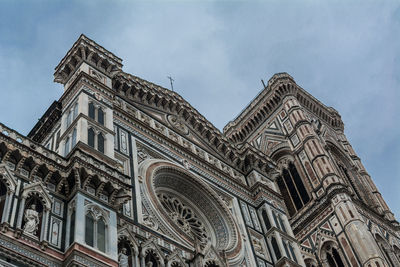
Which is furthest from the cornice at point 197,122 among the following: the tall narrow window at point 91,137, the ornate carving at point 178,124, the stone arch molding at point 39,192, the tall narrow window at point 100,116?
the stone arch molding at point 39,192

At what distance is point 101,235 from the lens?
35.1ft

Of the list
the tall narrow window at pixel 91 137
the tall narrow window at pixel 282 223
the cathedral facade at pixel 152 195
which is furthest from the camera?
the tall narrow window at pixel 282 223

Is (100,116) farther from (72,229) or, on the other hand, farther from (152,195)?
(72,229)

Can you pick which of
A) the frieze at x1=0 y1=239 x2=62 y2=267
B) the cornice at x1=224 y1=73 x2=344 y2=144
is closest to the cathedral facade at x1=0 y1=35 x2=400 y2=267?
the frieze at x1=0 y1=239 x2=62 y2=267

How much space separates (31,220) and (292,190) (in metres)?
19.9

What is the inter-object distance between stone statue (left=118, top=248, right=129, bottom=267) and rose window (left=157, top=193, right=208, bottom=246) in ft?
11.1

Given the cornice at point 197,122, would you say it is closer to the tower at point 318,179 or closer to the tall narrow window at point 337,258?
the tower at point 318,179

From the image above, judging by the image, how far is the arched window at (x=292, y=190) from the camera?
2756 centimetres

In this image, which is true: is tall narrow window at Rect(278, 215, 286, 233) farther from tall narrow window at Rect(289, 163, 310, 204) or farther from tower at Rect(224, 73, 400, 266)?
tall narrow window at Rect(289, 163, 310, 204)

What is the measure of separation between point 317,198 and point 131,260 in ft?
52.3

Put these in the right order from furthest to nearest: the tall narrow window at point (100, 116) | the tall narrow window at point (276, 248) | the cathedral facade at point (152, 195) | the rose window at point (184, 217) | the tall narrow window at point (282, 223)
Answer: the tall narrow window at point (282, 223)
the tall narrow window at point (276, 248)
the rose window at point (184, 217)
the tall narrow window at point (100, 116)
the cathedral facade at point (152, 195)

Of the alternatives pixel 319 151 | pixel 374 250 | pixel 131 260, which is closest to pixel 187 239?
pixel 131 260

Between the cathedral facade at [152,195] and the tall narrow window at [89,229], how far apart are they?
0.09 feet

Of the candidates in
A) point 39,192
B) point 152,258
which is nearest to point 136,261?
point 152,258
